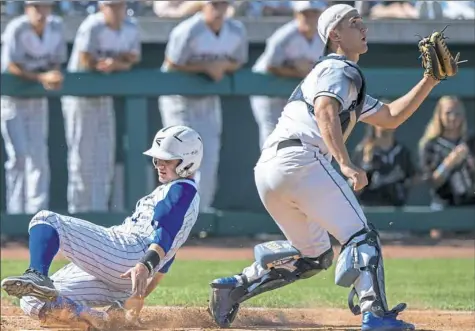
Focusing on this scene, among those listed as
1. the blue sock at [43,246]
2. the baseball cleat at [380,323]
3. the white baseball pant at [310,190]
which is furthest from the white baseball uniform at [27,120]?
the baseball cleat at [380,323]

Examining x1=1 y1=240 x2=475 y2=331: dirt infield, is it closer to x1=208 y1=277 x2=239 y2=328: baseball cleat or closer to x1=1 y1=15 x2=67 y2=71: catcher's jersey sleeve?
x1=208 y1=277 x2=239 y2=328: baseball cleat

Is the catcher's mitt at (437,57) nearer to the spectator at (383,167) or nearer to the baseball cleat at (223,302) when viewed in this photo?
the baseball cleat at (223,302)

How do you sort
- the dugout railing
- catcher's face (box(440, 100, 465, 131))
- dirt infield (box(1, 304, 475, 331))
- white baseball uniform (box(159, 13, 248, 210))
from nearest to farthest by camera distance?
dirt infield (box(1, 304, 475, 331)) < the dugout railing < white baseball uniform (box(159, 13, 248, 210)) < catcher's face (box(440, 100, 465, 131))

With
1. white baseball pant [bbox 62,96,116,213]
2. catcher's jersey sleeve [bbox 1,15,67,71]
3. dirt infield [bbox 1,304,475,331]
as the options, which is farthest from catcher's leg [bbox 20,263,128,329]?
A: catcher's jersey sleeve [bbox 1,15,67,71]

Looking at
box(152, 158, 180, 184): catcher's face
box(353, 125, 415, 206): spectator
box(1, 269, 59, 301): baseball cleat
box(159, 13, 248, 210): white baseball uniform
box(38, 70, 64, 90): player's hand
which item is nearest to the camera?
box(1, 269, 59, 301): baseball cleat

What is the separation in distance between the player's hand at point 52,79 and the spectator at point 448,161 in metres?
3.52

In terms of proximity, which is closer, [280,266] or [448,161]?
[280,266]

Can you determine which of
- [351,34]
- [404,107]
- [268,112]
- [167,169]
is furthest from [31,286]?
[268,112]

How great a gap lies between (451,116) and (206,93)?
2.40 m

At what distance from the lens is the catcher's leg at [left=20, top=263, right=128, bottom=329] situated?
218 inches

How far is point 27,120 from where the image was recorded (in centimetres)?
1029

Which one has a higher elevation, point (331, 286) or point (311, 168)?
point (311, 168)

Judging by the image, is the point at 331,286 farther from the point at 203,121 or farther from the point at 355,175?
the point at 355,175

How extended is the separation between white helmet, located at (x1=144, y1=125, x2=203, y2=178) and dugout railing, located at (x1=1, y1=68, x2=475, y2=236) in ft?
14.1
